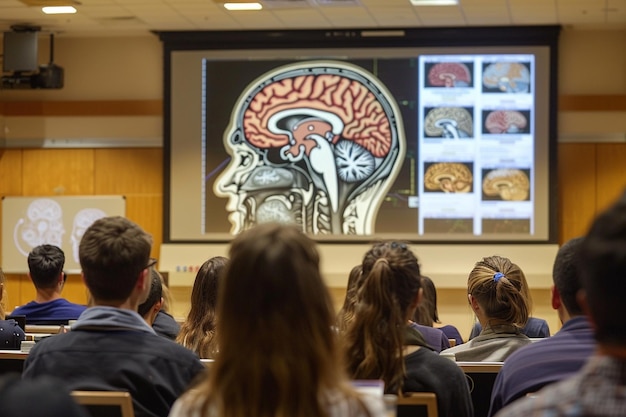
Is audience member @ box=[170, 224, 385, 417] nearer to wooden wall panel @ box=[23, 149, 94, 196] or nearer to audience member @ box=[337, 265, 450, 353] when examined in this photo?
audience member @ box=[337, 265, 450, 353]

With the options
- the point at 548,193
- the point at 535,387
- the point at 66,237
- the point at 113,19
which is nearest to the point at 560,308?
the point at 535,387

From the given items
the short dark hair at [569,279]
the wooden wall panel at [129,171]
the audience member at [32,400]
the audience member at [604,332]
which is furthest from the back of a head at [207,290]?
the wooden wall panel at [129,171]

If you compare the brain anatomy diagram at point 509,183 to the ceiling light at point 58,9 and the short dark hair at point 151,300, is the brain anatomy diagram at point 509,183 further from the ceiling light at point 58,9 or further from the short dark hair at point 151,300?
the short dark hair at point 151,300

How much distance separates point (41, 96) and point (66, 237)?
154cm

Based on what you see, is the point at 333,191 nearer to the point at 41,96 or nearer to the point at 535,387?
the point at 41,96

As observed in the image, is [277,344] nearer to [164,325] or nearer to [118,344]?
[118,344]

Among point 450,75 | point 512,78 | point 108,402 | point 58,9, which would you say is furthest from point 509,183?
point 108,402

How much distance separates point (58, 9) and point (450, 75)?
3.64 metres

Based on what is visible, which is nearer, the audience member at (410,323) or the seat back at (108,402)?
the seat back at (108,402)

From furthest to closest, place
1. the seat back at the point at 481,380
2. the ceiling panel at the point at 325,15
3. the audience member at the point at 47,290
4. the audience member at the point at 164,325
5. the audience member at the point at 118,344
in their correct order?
1. the ceiling panel at the point at 325,15
2. the audience member at the point at 47,290
3. the audience member at the point at 164,325
4. the seat back at the point at 481,380
5. the audience member at the point at 118,344

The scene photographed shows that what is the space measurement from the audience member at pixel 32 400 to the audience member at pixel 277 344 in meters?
0.40

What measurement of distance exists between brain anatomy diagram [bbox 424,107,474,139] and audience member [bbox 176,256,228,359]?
5448mm

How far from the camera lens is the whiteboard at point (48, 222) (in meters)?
9.88

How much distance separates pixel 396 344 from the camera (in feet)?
8.77
